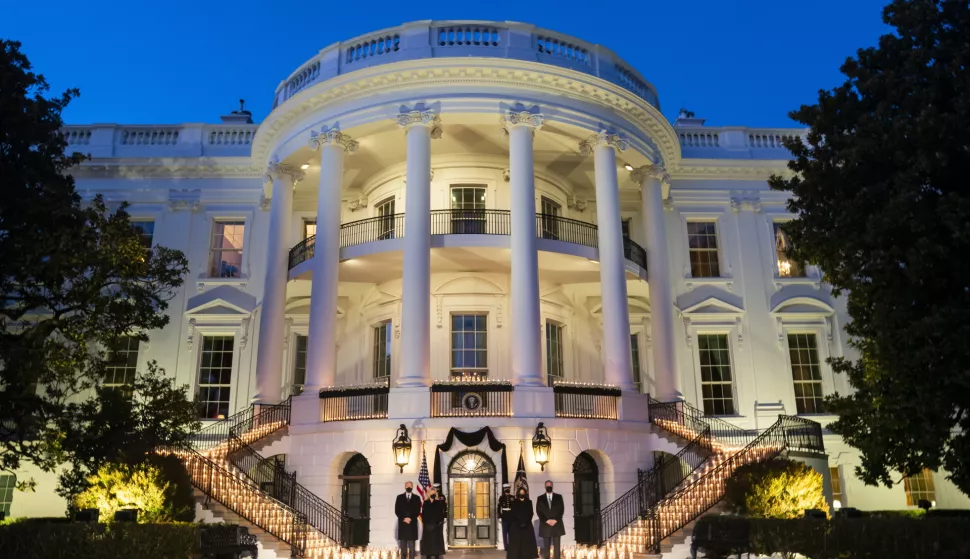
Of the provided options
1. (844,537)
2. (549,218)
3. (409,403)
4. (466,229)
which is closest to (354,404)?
(409,403)

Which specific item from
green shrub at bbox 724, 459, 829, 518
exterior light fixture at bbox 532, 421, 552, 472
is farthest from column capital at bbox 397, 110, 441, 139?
green shrub at bbox 724, 459, 829, 518

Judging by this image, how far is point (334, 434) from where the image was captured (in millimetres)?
18750

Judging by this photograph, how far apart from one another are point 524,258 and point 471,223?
3.80 metres

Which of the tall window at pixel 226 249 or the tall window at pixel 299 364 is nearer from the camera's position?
the tall window at pixel 299 364

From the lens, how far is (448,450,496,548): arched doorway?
1767 centimetres

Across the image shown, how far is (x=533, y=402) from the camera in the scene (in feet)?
60.5

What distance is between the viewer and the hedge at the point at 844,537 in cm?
1085

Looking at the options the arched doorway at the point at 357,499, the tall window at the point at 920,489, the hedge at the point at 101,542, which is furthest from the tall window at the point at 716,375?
→ the hedge at the point at 101,542

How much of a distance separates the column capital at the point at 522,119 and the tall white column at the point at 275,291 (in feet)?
22.8

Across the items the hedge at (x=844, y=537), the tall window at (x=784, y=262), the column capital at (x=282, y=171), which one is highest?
the column capital at (x=282, y=171)

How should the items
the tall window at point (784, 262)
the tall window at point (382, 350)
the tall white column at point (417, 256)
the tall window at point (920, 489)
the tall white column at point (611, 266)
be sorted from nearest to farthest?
the tall white column at point (417, 256)
the tall white column at point (611, 266)
the tall window at point (382, 350)
the tall window at point (920, 489)
the tall window at point (784, 262)

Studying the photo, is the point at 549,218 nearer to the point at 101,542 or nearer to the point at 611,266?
the point at 611,266

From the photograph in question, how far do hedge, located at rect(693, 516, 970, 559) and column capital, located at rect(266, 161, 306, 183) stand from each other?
15.8 metres

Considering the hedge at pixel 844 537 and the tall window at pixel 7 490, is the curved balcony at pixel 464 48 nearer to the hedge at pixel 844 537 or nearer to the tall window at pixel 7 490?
the hedge at pixel 844 537
